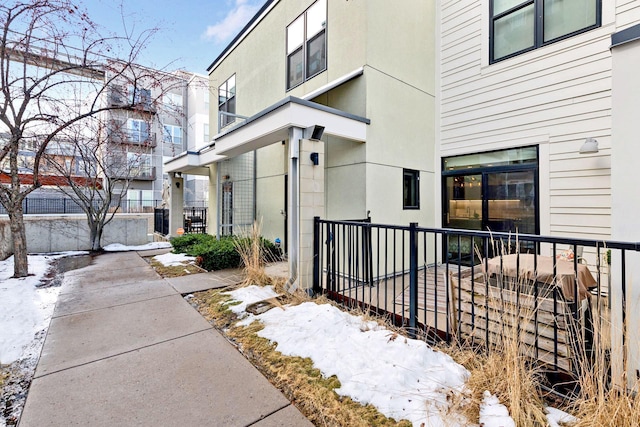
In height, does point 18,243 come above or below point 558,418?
above

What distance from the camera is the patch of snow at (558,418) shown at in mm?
1757

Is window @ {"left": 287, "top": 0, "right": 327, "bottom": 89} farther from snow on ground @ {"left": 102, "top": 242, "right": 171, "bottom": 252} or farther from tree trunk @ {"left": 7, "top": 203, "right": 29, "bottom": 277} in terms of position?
snow on ground @ {"left": 102, "top": 242, "right": 171, "bottom": 252}

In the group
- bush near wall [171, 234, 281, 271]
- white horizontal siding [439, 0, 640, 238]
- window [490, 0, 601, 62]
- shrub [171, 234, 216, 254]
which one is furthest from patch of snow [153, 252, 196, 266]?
window [490, 0, 601, 62]

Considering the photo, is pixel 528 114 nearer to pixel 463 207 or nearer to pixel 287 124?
pixel 463 207

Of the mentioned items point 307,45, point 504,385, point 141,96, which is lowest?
point 504,385

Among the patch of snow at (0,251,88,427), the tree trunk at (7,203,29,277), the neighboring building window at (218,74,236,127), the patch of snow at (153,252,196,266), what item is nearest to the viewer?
the patch of snow at (0,251,88,427)

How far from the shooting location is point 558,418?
181cm

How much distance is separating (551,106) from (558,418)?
4915mm

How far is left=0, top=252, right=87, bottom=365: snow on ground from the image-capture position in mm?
2889

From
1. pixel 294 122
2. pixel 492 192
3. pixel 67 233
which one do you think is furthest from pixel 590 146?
pixel 67 233

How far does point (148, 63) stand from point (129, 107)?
2.98 feet

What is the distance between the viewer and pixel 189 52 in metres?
5.87

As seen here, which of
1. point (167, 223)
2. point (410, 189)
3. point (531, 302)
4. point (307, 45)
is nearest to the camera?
point (531, 302)

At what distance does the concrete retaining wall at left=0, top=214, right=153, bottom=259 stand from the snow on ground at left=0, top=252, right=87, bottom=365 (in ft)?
8.25
